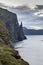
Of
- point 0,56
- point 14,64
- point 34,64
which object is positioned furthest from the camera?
point 34,64

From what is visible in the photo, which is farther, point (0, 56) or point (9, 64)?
point (0, 56)

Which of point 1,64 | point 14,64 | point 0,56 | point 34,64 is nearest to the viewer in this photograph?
point 1,64

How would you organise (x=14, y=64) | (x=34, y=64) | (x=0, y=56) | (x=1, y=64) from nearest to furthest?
(x=1, y=64) → (x=14, y=64) → (x=0, y=56) → (x=34, y=64)

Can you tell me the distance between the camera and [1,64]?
179 feet

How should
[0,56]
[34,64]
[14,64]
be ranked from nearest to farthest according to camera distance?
[14,64]
[0,56]
[34,64]

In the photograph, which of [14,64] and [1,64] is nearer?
[1,64]

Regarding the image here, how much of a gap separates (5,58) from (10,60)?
161 centimetres

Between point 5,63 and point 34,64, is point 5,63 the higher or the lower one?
the higher one

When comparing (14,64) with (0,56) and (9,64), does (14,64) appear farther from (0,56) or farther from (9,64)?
(0,56)

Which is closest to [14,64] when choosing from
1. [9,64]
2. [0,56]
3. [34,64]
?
[9,64]

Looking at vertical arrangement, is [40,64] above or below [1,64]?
below

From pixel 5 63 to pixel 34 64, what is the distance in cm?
5911

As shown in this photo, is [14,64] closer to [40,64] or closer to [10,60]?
[10,60]

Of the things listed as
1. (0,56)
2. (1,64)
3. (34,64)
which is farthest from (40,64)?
(1,64)
